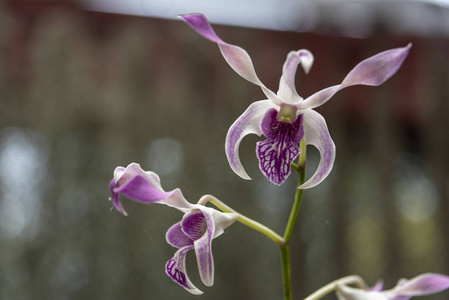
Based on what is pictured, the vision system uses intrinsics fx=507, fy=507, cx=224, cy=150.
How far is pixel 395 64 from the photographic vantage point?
307 mm

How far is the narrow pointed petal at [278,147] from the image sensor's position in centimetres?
36

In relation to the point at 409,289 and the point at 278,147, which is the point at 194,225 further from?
the point at 409,289

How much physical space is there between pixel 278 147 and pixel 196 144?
0.85 meters

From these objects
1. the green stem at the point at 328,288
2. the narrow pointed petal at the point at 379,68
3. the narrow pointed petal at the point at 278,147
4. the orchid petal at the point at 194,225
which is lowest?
the green stem at the point at 328,288

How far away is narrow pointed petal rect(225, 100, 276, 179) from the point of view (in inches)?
14.4

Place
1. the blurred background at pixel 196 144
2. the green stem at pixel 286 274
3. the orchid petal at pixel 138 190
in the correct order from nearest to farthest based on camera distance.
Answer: the orchid petal at pixel 138 190, the green stem at pixel 286 274, the blurred background at pixel 196 144

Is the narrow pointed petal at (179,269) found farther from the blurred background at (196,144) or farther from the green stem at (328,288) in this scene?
the blurred background at (196,144)

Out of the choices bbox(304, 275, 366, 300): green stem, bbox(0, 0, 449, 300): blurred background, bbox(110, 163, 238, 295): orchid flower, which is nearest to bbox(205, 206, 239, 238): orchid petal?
bbox(110, 163, 238, 295): orchid flower

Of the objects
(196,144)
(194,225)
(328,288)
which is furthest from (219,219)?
(196,144)

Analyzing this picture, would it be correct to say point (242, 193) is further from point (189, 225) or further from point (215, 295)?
point (189, 225)

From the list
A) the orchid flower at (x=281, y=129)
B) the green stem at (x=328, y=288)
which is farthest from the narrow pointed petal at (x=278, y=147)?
the green stem at (x=328, y=288)

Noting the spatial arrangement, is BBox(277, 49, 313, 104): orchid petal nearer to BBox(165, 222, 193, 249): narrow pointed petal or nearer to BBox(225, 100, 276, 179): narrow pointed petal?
BBox(225, 100, 276, 179): narrow pointed petal

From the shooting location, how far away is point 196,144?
121cm

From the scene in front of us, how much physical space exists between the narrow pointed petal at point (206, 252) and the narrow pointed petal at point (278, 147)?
0.05 meters
